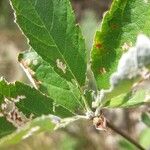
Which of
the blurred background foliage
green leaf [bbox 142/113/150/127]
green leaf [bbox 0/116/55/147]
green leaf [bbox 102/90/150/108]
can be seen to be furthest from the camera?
the blurred background foliage

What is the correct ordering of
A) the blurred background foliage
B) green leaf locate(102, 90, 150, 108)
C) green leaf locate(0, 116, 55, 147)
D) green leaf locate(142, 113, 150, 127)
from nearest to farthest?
green leaf locate(0, 116, 55, 147), green leaf locate(102, 90, 150, 108), green leaf locate(142, 113, 150, 127), the blurred background foliage

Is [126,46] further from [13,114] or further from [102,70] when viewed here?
[13,114]

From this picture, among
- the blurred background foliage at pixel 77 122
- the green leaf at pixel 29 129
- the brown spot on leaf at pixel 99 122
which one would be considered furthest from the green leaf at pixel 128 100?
the blurred background foliage at pixel 77 122

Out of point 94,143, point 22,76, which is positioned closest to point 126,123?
point 94,143

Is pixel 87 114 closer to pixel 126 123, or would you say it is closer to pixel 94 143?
pixel 94 143

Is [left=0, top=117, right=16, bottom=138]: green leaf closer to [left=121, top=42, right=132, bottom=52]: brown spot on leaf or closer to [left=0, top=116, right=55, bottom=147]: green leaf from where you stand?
[left=0, top=116, right=55, bottom=147]: green leaf

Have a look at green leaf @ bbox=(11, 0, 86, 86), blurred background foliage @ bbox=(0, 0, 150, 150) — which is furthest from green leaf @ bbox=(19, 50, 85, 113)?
blurred background foliage @ bbox=(0, 0, 150, 150)

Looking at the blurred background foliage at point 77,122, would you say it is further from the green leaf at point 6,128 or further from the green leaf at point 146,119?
the green leaf at point 6,128
